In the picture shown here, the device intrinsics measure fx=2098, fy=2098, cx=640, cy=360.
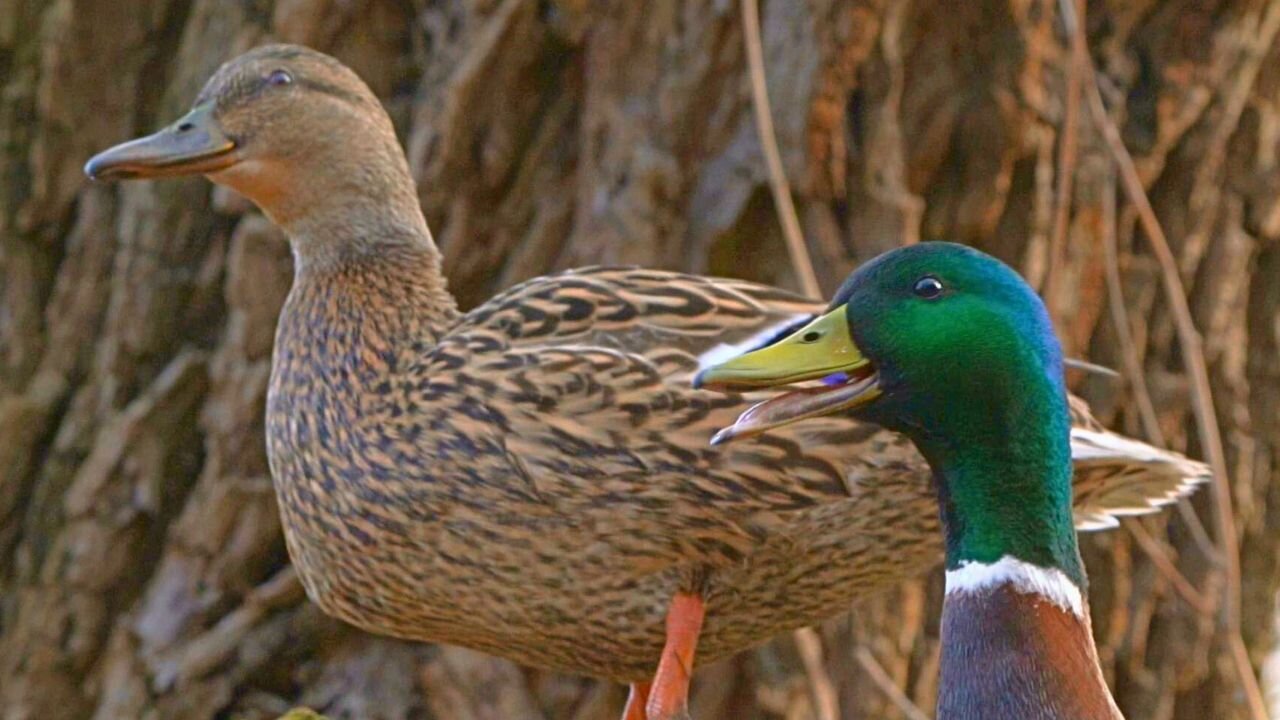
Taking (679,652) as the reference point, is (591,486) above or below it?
above

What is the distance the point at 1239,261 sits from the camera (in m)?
5.23

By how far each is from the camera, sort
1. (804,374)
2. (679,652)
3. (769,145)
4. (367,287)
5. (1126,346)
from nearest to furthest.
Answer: (804,374)
(679,652)
(367,287)
(769,145)
(1126,346)

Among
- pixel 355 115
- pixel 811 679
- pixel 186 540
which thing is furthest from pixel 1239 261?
pixel 186 540

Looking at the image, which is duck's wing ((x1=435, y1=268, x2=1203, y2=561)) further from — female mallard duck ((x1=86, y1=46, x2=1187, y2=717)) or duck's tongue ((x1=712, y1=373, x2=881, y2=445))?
duck's tongue ((x1=712, y1=373, x2=881, y2=445))

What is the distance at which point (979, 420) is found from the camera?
2701mm

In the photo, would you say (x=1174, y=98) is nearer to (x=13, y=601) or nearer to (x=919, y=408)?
(x=919, y=408)

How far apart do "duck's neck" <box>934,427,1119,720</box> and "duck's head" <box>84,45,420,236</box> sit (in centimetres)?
182

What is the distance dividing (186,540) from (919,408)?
273cm

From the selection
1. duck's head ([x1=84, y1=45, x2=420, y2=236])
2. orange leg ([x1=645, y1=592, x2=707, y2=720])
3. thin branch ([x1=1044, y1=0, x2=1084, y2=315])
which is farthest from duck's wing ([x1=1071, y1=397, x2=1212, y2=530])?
duck's head ([x1=84, y1=45, x2=420, y2=236])

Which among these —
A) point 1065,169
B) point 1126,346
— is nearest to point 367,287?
point 1065,169

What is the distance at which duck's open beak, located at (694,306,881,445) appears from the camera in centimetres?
268

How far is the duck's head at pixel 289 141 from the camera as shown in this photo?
4039mm

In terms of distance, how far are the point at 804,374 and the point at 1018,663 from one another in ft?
1.53

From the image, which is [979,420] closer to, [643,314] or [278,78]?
[643,314]
